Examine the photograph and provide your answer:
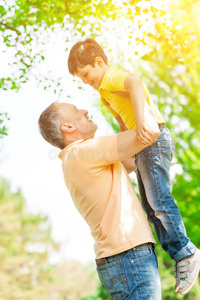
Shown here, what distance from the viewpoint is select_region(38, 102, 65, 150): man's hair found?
2.49 m

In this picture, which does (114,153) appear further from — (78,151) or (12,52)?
(12,52)

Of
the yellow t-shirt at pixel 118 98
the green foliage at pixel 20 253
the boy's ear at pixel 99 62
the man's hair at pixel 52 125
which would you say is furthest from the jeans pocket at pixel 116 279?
the green foliage at pixel 20 253

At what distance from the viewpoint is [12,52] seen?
3.51 metres

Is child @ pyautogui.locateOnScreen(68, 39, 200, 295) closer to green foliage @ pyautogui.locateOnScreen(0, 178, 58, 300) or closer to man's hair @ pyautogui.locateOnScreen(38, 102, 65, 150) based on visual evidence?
man's hair @ pyautogui.locateOnScreen(38, 102, 65, 150)

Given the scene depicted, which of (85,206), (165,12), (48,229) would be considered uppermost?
(165,12)

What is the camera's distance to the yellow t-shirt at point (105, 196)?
6.94 ft

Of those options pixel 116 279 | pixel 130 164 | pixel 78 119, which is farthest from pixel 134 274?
pixel 78 119

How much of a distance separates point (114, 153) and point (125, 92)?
60 cm

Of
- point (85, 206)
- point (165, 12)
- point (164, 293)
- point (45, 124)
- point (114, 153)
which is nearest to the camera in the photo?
point (114, 153)

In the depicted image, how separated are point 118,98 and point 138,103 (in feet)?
1.50

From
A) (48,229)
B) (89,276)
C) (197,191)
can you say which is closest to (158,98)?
(197,191)

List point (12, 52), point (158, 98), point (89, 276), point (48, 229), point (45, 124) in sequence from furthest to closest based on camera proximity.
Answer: point (89, 276)
point (48, 229)
point (158, 98)
point (12, 52)
point (45, 124)

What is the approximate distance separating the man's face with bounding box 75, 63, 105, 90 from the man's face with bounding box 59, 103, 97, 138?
14.2 inches

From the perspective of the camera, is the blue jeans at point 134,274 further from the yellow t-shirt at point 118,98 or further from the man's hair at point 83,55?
the man's hair at point 83,55
